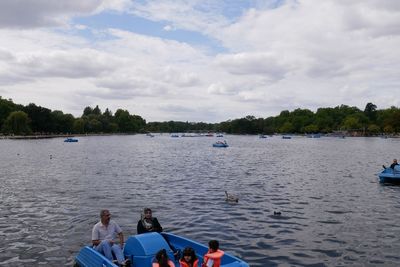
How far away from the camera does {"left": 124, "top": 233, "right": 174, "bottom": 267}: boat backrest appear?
14766 mm

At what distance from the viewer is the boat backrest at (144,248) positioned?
14766 mm

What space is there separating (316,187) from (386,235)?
19892mm

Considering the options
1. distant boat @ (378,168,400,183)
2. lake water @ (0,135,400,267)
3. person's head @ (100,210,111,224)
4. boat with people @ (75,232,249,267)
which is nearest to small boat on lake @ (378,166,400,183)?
distant boat @ (378,168,400,183)

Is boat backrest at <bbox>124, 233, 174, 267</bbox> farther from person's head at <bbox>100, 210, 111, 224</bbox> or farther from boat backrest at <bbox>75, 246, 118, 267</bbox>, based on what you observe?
person's head at <bbox>100, 210, 111, 224</bbox>

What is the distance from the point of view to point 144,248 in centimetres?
1488

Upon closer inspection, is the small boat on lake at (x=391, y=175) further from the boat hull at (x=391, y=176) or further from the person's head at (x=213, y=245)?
the person's head at (x=213, y=245)

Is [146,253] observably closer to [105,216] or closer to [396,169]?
[105,216]

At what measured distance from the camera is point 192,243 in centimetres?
1623

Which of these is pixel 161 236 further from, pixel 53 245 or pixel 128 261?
pixel 53 245

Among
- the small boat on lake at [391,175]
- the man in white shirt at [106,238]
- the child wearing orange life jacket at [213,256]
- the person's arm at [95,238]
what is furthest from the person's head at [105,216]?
the small boat on lake at [391,175]

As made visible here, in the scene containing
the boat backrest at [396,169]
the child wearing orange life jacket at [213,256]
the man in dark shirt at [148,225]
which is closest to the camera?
the child wearing orange life jacket at [213,256]

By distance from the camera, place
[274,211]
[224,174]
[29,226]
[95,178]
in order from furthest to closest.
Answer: [224,174]
[95,178]
[274,211]
[29,226]

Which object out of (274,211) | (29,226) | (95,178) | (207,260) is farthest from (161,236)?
A: (95,178)

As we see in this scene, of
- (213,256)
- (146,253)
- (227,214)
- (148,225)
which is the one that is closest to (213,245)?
(213,256)
